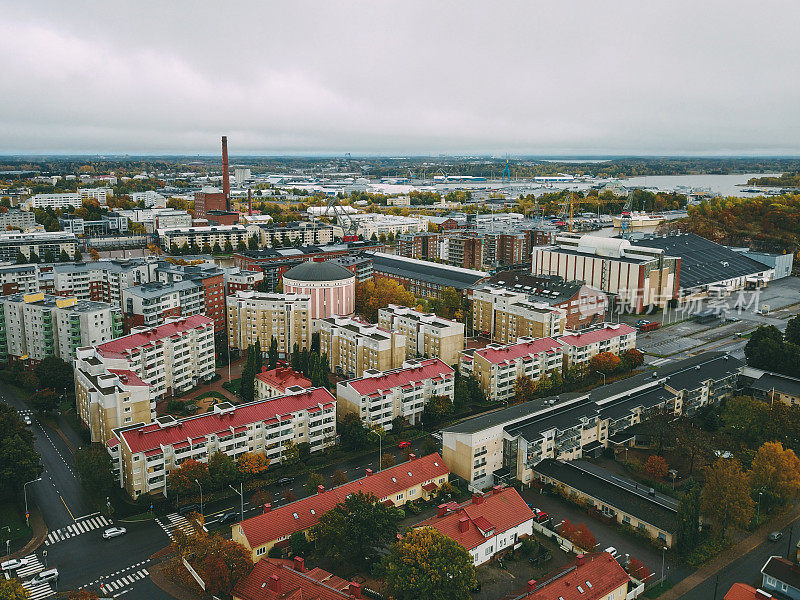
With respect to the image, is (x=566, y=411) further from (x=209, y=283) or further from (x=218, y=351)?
(x=209, y=283)

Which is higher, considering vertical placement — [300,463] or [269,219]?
[269,219]

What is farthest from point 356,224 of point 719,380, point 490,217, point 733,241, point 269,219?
point 719,380

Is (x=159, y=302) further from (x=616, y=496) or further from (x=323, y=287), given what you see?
(x=616, y=496)

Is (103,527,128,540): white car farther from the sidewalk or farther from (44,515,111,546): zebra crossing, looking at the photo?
the sidewalk

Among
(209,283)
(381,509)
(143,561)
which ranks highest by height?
(209,283)

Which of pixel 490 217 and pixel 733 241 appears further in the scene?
pixel 490 217

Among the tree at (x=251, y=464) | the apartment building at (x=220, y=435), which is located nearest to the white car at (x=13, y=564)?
the apartment building at (x=220, y=435)

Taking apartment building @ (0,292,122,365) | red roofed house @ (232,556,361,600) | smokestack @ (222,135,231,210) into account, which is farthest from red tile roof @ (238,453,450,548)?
smokestack @ (222,135,231,210)
